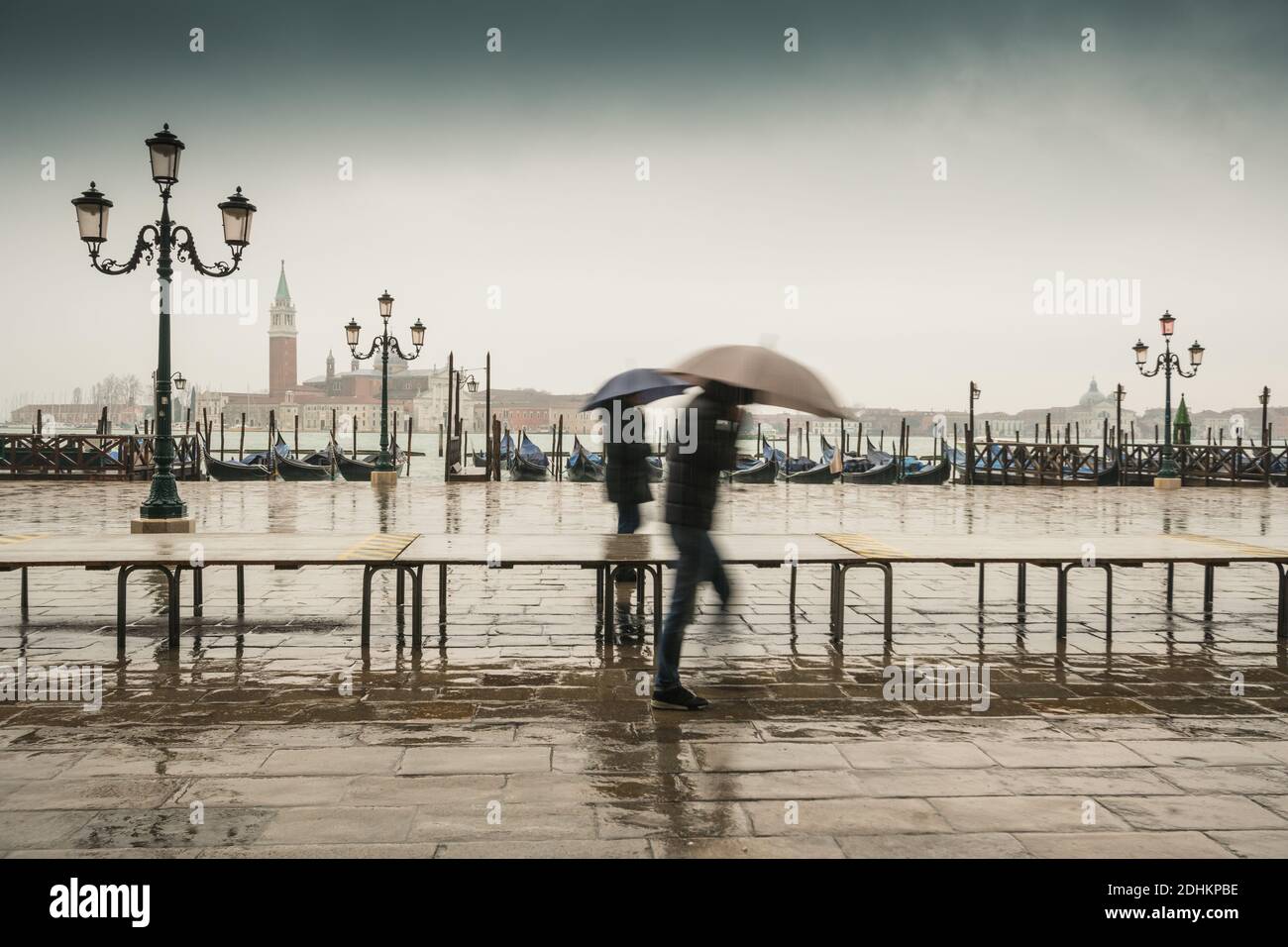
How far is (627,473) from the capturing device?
6273 mm

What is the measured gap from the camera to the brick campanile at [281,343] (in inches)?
5153

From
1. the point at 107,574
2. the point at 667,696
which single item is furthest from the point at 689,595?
the point at 107,574

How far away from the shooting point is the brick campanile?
131m

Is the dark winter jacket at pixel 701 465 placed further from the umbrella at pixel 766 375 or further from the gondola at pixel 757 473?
the gondola at pixel 757 473

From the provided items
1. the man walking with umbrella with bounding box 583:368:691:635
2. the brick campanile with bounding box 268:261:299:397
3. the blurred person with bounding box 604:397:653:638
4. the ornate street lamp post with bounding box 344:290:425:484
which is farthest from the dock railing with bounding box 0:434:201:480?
the brick campanile with bounding box 268:261:299:397

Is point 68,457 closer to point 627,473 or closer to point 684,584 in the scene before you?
point 627,473

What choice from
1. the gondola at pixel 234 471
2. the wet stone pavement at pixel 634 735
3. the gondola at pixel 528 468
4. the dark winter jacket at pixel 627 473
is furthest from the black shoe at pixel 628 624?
the gondola at pixel 528 468

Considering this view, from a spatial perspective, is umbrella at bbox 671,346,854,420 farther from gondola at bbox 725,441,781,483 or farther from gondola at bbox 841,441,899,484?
gondola at bbox 841,441,899,484

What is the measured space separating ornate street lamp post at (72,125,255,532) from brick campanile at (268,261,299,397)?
12782 centimetres

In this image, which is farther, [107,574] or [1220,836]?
[107,574]

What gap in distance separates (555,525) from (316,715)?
857cm

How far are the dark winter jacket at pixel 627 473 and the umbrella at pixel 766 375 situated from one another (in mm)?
1886

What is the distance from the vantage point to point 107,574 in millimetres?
8281
